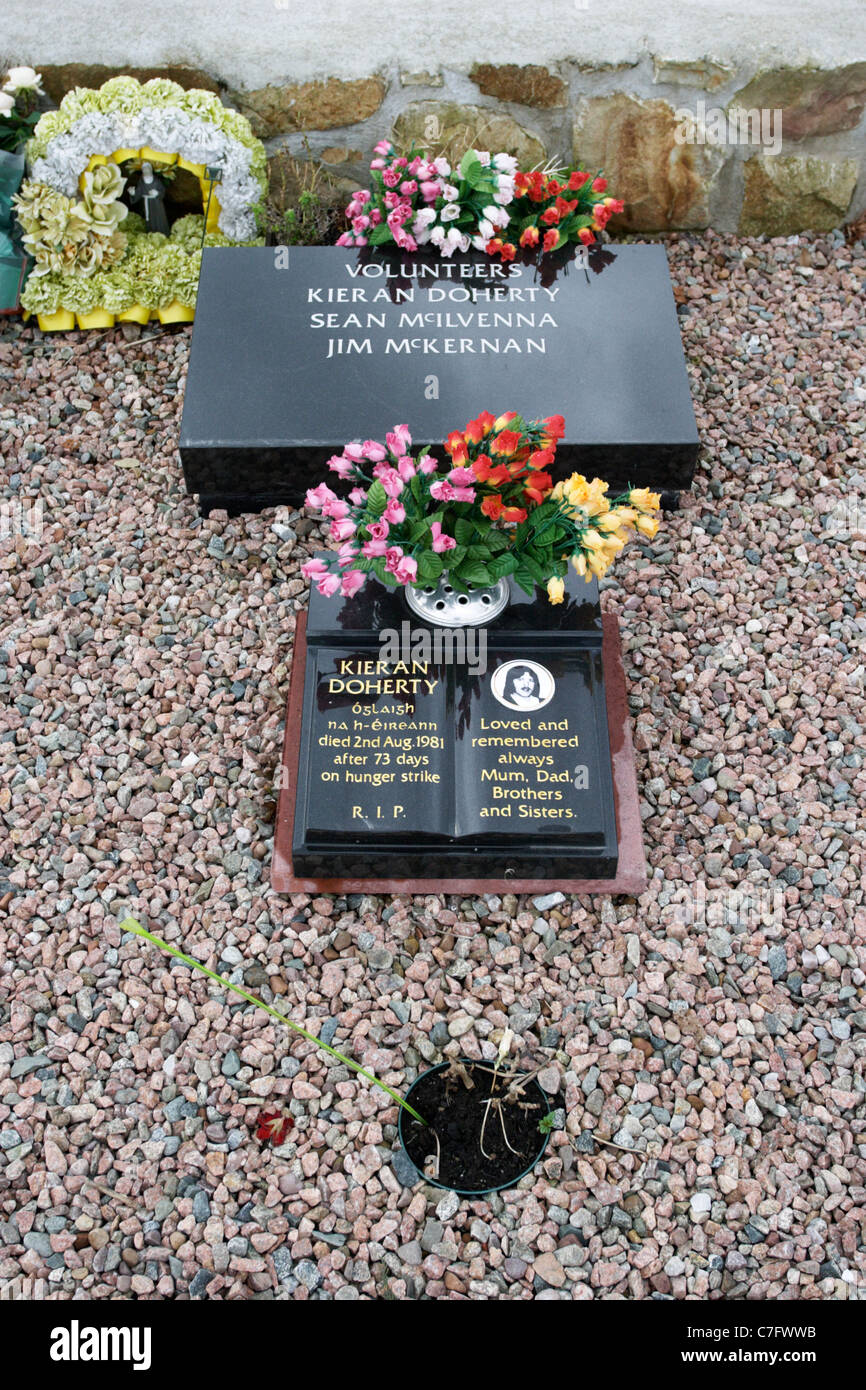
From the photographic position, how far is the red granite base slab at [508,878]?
125 inches

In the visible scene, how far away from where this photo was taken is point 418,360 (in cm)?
401

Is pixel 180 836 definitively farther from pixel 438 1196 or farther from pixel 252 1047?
pixel 438 1196

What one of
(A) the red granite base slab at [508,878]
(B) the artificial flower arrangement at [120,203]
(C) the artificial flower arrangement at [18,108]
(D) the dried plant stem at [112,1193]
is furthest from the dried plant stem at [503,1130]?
(C) the artificial flower arrangement at [18,108]

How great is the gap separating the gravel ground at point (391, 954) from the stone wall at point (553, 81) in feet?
4.78

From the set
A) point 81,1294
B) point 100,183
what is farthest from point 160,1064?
point 100,183

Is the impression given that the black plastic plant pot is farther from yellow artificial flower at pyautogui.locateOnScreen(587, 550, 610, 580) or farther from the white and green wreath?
the white and green wreath

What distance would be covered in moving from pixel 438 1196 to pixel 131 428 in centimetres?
302

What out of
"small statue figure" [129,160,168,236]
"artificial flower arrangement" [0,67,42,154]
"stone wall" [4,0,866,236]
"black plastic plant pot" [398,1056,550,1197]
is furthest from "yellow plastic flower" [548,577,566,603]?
"artificial flower arrangement" [0,67,42,154]

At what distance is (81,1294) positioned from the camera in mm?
2617

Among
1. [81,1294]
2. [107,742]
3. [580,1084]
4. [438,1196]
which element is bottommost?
[81,1294]

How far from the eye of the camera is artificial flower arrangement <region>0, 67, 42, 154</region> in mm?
4504

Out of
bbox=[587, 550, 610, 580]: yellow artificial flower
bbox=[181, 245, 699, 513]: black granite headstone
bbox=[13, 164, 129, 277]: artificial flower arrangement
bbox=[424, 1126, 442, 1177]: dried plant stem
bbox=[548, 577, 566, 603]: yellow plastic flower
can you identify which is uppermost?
bbox=[13, 164, 129, 277]: artificial flower arrangement

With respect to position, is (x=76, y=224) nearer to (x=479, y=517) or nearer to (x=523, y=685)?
(x=479, y=517)

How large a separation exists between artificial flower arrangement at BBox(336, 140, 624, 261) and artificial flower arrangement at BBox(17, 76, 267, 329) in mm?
569
